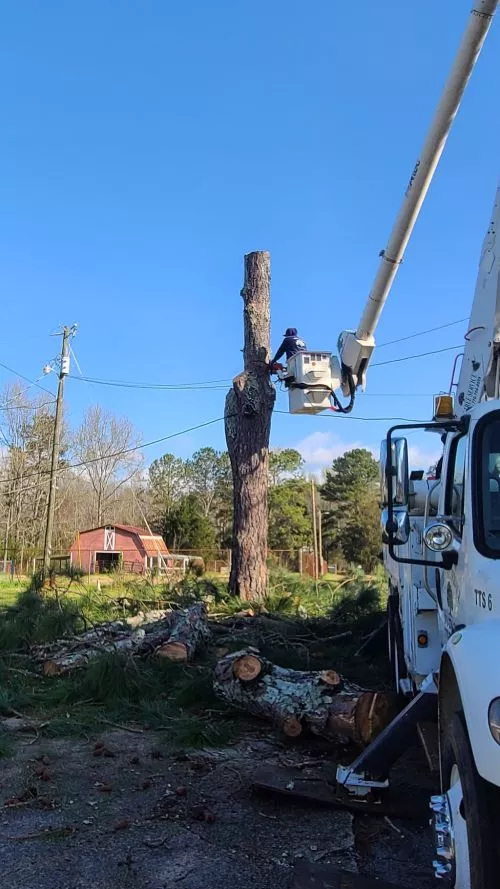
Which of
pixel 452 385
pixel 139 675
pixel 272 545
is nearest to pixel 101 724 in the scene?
pixel 139 675

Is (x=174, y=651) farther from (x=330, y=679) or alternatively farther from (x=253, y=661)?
(x=330, y=679)

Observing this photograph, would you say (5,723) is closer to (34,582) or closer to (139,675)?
(139,675)

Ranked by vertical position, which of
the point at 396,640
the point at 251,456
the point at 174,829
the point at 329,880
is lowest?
the point at 174,829

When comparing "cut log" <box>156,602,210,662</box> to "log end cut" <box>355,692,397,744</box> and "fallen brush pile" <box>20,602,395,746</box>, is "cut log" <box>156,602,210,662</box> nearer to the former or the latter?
"fallen brush pile" <box>20,602,395,746</box>

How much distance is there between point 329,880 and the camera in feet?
10.7

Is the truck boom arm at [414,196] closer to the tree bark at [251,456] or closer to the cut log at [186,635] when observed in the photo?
the tree bark at [251,456]

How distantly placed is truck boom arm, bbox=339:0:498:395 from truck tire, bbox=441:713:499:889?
5046 mm

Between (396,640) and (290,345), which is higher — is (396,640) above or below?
below

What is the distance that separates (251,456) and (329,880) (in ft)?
29.8

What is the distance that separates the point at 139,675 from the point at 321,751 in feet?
7.77

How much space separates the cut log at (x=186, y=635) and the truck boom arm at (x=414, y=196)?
3586 mm

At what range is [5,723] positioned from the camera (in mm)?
6492

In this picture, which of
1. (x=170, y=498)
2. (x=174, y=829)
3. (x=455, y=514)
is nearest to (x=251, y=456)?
(x=174, y=829)

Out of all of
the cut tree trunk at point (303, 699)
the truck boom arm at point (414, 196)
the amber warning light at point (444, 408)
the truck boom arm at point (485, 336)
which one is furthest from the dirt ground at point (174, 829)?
the truck boom arm at point (414, 196)
